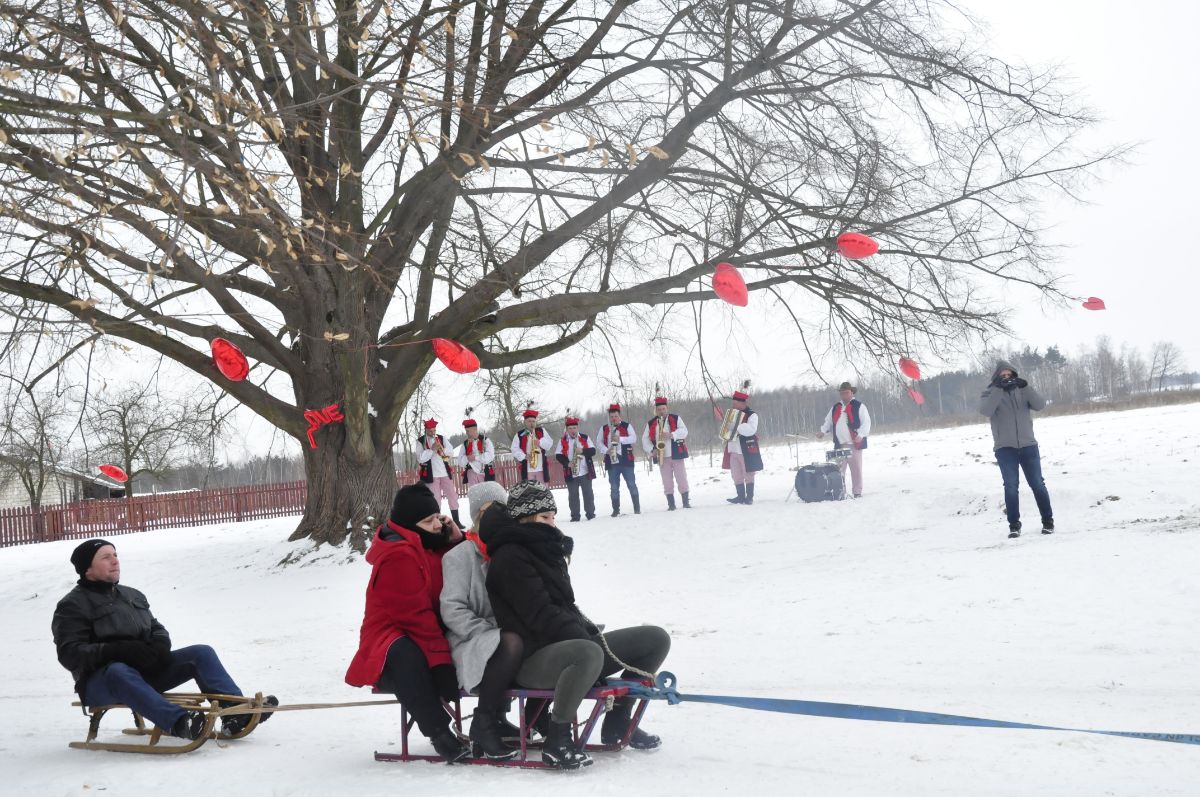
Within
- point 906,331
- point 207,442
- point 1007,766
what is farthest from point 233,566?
point 1007,766

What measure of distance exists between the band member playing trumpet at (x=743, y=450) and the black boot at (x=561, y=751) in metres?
11.7

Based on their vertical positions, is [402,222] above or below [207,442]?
above

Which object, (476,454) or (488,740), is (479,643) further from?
(476,454)

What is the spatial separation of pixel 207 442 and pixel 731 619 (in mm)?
10450

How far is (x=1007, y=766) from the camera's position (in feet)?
14.6

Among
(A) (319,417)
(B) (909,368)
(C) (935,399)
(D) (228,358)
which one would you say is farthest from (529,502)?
(C) (935,399)

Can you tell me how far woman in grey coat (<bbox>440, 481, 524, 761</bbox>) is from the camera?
5004 millimetres

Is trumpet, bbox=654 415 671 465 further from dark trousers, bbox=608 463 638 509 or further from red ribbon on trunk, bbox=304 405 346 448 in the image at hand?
red ribbon on trunk, bbox=304 405 346 448

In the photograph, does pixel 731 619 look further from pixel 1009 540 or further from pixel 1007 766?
pixel 1007 766

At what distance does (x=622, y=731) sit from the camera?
5.13 meters

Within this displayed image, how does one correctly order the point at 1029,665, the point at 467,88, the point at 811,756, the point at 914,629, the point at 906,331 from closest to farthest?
the point at 811,756 → the point at 1029,665 → the point at 914,629 → the point at 467,88 → the point at 906,331

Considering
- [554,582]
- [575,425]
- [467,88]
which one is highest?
[467,88]

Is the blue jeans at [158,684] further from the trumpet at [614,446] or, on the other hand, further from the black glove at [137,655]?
the trumpet at [614,446]

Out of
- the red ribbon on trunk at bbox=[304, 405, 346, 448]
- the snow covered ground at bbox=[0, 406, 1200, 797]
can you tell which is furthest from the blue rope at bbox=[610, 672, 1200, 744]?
the red ribbon on trunk at bbox=[304, 405, 346, 448]
